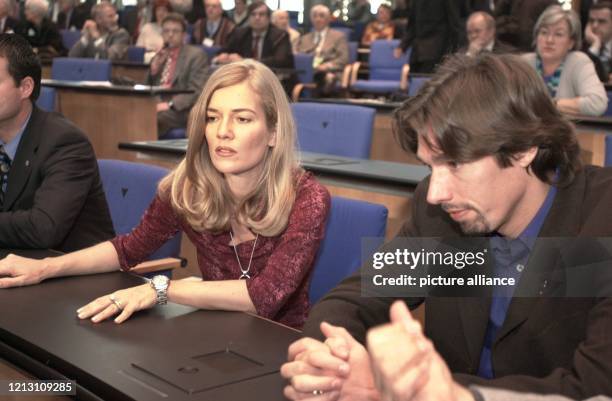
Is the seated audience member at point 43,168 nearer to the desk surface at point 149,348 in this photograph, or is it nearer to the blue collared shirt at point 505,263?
the desk surface at point 149,348

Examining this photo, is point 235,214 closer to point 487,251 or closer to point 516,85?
point 487,251

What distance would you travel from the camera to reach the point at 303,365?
134 cm

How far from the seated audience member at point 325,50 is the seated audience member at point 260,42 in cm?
87

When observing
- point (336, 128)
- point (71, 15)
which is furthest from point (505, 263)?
point (71, 15)

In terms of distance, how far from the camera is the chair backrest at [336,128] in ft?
12.7

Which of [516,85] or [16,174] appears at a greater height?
[516,85]

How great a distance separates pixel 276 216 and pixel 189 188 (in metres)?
0.27

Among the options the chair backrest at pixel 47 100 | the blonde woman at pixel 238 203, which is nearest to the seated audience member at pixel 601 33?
the chair backrest at pixel 47 100

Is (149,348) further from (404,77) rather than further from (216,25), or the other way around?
(216,25)

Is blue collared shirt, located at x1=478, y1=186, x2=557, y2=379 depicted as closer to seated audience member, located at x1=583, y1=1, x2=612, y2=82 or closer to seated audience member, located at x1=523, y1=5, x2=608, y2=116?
seated audience member, located at x1=523, y1=5, x2=608, y2=116

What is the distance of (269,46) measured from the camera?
8312mm

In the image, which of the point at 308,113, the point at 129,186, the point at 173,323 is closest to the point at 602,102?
the point at 308,113

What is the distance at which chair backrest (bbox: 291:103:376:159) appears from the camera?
12.7ft

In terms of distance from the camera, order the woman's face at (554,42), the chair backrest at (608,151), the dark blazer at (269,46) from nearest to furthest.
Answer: the chair backrest at (608,151) → the woman's face at (554,42) → the dark blazer at (269,46)
